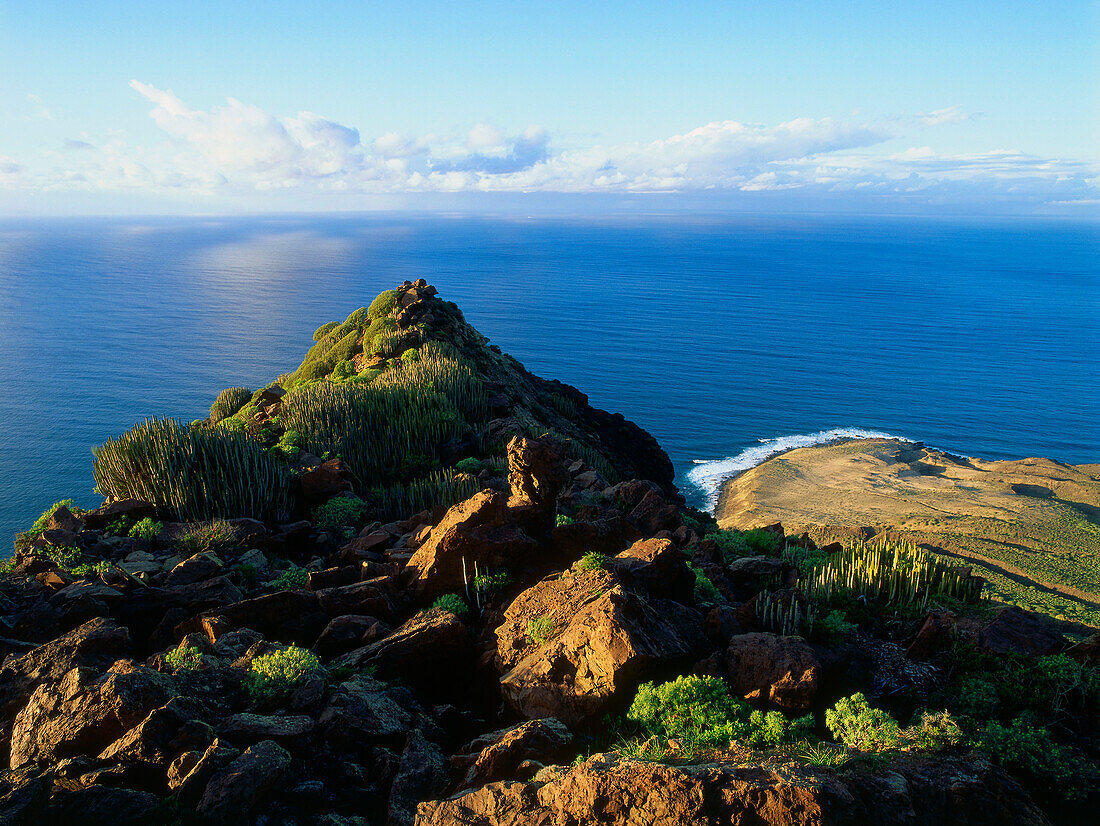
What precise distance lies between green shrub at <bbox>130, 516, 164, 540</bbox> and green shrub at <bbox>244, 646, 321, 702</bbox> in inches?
263

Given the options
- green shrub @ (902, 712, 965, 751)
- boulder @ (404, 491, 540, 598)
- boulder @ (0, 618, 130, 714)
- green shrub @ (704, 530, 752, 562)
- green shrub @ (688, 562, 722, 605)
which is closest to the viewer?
green shrub @ (902, 712, 965, 751)

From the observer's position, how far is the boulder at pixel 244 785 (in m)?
5.31

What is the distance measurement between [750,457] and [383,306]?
1564 inches

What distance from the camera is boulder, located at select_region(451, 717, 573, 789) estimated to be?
239 inches

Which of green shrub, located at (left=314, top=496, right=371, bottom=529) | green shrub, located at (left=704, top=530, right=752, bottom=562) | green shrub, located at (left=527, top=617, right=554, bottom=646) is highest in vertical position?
green shrub, located at (left=527, top=617, right=554, bottom=646)

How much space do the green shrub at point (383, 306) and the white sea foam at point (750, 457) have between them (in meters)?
30.0

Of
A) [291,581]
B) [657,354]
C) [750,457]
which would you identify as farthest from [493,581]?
[657,354]

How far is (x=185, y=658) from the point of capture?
7.43m

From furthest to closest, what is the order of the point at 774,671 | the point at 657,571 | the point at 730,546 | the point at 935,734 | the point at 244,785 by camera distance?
the point at 730,546 → the point at 657,571 → the point at 774,671 → the point at 935,734 → the point at 244,785

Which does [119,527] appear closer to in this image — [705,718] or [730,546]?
[705,718]

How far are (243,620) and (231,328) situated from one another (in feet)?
345

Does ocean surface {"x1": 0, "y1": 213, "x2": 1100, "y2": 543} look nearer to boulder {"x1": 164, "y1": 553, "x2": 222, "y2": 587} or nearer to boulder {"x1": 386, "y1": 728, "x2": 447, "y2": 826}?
boulder {"x1": 164, "y1": 553, "x2": 222, "y2": 587}

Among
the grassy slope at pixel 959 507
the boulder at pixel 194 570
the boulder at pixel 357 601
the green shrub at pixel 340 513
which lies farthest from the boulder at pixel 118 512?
the grassy slope at pixel 959 507

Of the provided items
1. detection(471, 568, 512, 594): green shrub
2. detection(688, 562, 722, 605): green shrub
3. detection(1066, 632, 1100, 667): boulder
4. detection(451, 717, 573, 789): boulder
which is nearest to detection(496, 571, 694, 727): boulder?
detection(451, 717, 573, 789): boulder
